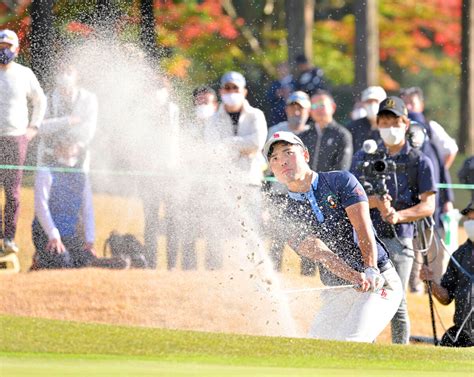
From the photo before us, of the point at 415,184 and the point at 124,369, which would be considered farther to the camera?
the point at 415,184

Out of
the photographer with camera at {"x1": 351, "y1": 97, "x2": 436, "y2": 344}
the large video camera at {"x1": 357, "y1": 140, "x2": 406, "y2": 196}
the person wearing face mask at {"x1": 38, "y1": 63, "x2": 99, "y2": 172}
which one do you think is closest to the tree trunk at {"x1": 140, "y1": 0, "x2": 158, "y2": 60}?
the person wearing face mask at {"x1": 38, "y1": 63, "x2": 99, "y2": 172}

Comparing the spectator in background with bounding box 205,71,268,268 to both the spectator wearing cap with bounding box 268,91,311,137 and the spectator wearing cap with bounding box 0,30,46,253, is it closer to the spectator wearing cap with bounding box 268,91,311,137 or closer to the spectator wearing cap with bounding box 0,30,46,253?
the spectator wearing cap with bounding box 268,91,311,137

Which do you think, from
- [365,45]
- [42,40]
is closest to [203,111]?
[42,40]

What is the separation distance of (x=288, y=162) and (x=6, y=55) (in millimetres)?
4619

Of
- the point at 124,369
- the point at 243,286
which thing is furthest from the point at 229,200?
the point at 124,369

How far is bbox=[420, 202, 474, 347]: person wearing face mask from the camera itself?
33.7 ft

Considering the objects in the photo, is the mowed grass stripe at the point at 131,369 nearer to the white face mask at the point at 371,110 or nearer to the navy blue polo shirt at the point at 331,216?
the navy blue polo shirt at the point at 331,216

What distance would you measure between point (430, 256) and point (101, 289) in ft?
10.4

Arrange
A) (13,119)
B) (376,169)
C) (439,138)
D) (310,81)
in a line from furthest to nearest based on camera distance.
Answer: (310,81), (439,138), (13,119), (376,169)

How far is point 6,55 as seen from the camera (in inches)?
471

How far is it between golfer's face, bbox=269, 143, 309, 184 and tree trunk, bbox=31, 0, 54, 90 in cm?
525

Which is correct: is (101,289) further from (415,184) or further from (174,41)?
(174,41)

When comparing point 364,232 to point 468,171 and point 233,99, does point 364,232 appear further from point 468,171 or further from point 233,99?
point 468,171

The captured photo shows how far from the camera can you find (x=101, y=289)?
12.4m
